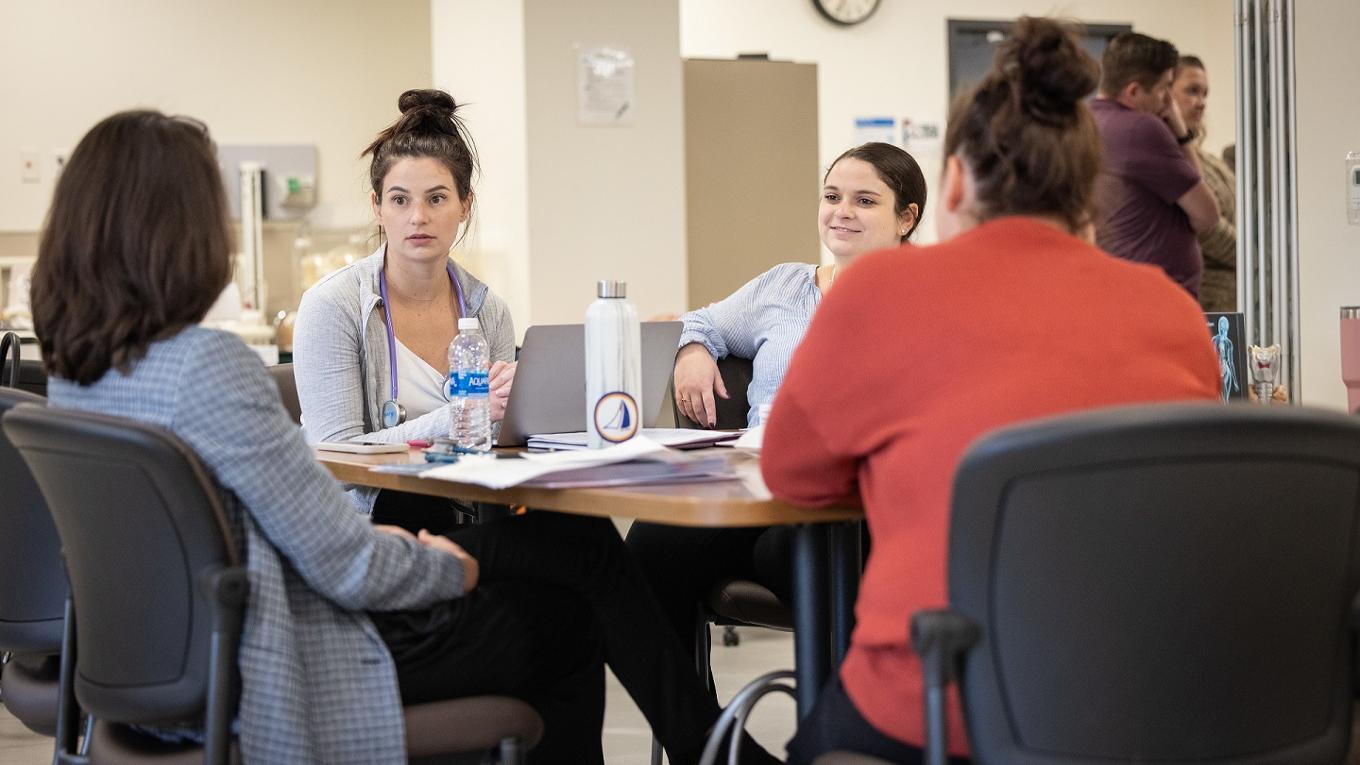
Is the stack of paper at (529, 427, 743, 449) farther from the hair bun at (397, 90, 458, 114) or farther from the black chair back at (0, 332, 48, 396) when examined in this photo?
the black chair back at (0, 332, 48, 396)

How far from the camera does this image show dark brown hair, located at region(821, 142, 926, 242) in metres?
2.79

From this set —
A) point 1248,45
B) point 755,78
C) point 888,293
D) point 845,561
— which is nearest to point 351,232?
point 755,78

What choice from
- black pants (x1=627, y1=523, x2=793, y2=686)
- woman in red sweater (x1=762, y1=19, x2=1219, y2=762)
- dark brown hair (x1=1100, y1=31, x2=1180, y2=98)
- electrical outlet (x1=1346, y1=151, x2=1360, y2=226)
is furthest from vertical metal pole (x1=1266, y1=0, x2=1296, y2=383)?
woman in red sweater (x1=762, y1=19, x2=1219, y2=762)

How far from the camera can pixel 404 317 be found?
2.51 meters

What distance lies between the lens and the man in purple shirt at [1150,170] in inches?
135

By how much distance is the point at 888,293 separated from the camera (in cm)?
128

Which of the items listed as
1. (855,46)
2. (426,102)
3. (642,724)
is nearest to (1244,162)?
(642,724)

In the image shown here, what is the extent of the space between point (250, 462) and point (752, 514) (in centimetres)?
49

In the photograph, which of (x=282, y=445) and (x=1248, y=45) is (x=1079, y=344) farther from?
(x=1248, y=45)

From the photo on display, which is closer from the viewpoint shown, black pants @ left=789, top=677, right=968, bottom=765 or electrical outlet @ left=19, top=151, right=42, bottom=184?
black pants @ left=789, top=677, right=968, bottom=765

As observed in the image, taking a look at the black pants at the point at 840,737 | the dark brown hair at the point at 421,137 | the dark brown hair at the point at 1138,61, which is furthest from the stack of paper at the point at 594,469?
the dark brown hair at the point at 1138,61

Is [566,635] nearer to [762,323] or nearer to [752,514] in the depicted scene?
[752,514]

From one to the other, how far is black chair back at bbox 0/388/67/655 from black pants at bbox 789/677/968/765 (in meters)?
1.01

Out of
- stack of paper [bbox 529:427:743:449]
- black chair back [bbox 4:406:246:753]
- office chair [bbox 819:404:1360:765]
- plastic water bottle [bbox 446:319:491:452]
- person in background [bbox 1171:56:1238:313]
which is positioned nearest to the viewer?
office chair [bbox 819:404:1360:765]
